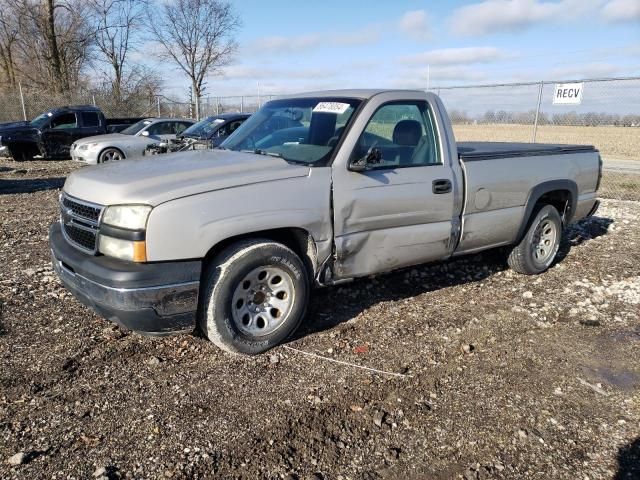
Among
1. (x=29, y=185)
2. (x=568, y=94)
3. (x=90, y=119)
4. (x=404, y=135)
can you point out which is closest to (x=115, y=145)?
(x=29, y=185)

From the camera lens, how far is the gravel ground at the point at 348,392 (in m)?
2.58

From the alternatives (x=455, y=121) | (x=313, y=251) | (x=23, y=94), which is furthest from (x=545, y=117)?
(x=23, y=94)

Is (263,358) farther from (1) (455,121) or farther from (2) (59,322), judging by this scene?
(1) (455,121)

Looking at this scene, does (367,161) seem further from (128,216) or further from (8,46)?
(8,46)

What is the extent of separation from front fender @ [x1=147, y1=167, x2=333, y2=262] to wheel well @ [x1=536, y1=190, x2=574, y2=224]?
9.96 ft

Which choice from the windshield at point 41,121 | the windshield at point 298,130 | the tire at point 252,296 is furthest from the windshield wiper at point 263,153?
the windshield at point 41,121

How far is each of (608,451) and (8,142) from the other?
17.1 metres

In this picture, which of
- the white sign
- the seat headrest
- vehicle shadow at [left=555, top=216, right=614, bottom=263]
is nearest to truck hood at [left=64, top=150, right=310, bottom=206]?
the seat headrest

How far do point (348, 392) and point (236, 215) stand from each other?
4.45 ft

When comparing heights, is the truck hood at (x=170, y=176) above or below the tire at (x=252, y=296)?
above

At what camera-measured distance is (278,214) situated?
3.43 metres

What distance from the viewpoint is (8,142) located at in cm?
1510

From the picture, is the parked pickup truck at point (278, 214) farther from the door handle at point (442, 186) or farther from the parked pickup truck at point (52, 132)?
the parked pickup truck at point (52, 132)

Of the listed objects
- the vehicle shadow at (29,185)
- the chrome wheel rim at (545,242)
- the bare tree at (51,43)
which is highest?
the bare tree at (51,43)
